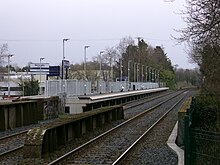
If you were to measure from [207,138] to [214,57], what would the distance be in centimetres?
863

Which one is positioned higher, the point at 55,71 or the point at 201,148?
the point at 55,71

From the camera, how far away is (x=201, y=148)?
405 inches

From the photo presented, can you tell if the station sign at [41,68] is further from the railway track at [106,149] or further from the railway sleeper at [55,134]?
the railway track at [106,149]

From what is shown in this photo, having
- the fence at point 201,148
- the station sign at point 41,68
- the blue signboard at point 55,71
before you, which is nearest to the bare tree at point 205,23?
the fence at point 201,148

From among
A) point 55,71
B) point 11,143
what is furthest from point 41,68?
point 11,143

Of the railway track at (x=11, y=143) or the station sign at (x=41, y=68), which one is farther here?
the station sign at (x=41, y=68)

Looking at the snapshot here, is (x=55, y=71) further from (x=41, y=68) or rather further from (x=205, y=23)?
(x=205, y=23)

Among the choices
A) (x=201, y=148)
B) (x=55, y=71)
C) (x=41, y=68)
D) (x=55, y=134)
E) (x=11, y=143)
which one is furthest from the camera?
(x=41, y=68)

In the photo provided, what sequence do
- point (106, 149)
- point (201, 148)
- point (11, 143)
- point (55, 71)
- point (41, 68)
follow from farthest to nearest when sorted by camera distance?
1. point (41, 68)
2. point (55, 71)
3. point (11, 143)
4. point (106, 149)
5. point (201, 148)

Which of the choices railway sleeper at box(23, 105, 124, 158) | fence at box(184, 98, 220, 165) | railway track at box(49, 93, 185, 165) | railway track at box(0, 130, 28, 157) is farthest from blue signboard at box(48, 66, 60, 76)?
fence at box(184, 98, 220, 165)

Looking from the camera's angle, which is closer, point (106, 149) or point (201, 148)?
point (201, 148)

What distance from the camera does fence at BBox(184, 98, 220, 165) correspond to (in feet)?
31.8

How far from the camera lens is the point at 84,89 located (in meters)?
49.3

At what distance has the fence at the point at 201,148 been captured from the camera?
31.8 ft
